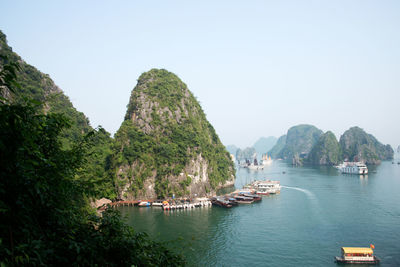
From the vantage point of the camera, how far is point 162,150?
177ft

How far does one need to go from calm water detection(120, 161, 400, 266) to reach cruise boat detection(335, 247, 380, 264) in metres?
0.79

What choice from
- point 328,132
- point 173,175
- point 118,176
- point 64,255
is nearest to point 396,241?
Result: point 64,255

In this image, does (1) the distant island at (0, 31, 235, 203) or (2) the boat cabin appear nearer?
(2) the boat cabin

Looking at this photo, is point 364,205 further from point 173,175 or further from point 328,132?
point 328,132

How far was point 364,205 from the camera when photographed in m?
40.8

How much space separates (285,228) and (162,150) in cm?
2929

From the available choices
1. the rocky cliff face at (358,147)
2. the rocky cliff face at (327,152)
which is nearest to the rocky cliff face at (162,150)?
the rocky cliff face at (327,152)

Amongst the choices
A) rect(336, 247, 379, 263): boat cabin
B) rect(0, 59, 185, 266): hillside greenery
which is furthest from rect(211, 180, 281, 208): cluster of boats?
rect(0, 59, 185, 266): hillside greenery

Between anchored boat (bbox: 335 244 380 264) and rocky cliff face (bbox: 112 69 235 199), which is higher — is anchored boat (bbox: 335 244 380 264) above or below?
below

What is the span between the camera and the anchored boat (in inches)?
886

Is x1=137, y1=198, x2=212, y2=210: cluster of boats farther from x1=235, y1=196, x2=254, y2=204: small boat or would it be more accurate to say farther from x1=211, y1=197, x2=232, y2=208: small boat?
x1=235, y1=196, x2=254, y2=204: small boat

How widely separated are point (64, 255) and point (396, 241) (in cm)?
3230

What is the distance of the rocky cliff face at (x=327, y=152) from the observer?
12175 cm

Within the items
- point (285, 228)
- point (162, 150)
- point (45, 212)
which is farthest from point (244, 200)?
point (45, 212)
